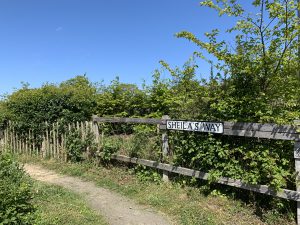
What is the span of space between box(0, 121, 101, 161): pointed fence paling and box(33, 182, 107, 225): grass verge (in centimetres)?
262

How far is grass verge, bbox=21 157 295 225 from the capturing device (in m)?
5.20

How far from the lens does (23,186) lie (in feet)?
13.4

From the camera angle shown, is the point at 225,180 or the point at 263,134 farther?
the point at 225,180

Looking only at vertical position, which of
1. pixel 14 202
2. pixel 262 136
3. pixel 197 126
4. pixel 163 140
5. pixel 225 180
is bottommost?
pixel 225 180

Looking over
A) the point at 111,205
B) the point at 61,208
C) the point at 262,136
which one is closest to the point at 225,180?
the point at 262,136

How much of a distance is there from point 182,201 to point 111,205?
1.41 metres

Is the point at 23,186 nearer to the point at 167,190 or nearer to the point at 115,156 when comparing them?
the point at 167,190

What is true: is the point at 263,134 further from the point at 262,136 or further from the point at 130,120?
the point at 130,120

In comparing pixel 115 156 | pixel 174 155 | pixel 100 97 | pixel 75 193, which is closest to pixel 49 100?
pixel 100 97

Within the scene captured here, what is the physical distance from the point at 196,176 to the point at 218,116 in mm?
1330

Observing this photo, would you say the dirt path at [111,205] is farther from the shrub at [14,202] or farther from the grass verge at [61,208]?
the shrub at [14,202]

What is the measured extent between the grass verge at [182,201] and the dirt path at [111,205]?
0.23 meters

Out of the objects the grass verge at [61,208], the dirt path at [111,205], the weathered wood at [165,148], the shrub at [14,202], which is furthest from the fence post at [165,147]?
the shrub at [14,202]

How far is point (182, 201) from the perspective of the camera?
19.8 ft
